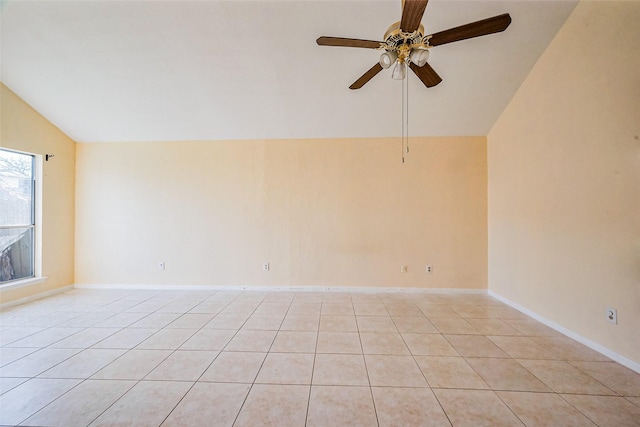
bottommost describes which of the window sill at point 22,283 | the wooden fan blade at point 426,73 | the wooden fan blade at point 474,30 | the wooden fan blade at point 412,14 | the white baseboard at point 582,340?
the white baseboard at point 582,340

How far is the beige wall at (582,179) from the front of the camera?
77.7 inches

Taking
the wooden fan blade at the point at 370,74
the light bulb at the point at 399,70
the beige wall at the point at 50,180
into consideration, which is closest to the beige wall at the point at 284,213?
the beige wall at the point at 50,180

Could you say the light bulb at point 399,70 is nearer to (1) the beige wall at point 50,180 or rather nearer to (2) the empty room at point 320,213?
(2) the empty room at point 320,213

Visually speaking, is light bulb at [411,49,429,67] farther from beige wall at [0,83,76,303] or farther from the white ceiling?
beige wall at [0,83,76,303]

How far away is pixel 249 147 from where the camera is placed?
4016mm

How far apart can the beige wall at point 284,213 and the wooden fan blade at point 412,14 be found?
2.35 metres

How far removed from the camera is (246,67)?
286 centimetres

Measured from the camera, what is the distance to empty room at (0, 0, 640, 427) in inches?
68.1

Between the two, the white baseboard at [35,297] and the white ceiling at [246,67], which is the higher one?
the white ceiling at [246,67]

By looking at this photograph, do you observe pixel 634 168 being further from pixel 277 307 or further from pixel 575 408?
pixel 277 307

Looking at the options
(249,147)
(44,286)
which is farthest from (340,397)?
(44,286)

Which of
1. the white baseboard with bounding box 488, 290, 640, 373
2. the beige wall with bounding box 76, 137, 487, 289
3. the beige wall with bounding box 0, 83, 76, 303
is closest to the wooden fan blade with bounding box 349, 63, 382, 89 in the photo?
the beige wall with bounding box 76, 137, 487, 289

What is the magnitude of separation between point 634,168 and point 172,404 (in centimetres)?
374

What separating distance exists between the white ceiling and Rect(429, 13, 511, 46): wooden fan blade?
89 centimetres
